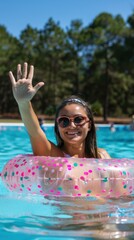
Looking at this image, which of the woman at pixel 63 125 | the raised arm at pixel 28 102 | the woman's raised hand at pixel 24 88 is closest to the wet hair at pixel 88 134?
the woman at pixel 63 125

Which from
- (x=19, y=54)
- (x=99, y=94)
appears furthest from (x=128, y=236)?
(x=99, y=94)

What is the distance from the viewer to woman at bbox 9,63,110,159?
9.73ft

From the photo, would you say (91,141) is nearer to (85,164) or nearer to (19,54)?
(85,164)

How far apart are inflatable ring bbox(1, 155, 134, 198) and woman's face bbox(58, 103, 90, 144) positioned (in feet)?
0.62

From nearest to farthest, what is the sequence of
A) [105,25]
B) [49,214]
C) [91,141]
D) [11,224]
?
[11,224] → [49,214] → [91,141] → [105,25]

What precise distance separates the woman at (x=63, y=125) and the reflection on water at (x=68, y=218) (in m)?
0.46

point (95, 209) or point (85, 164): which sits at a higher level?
point (85, 164)

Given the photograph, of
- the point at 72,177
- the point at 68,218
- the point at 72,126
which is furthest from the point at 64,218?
the point at 72,126

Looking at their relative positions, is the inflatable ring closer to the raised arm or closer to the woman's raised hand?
the raised arm

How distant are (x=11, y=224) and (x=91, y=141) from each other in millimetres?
1021

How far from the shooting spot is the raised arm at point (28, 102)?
9.63 ft

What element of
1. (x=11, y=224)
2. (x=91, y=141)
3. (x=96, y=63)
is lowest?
(x=11, y=224)

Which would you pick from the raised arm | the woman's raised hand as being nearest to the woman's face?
the raised arm

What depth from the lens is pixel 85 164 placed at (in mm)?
3176
